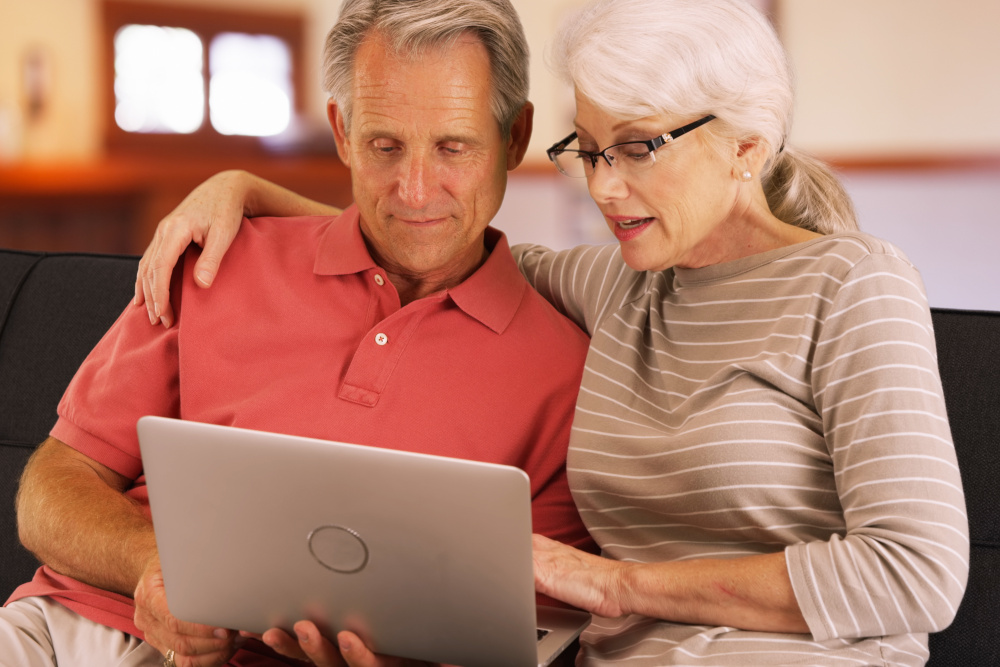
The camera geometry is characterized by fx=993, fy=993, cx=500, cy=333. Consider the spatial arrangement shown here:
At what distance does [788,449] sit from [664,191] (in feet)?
1.14

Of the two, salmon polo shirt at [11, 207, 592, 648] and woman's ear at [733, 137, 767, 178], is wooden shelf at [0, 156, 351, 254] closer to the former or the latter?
salmon polo shirt at [11, 207, 592, 648]

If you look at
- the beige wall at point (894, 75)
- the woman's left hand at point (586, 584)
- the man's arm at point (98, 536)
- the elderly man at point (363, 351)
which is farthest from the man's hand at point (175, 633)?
the beige wall at point (894, 75)

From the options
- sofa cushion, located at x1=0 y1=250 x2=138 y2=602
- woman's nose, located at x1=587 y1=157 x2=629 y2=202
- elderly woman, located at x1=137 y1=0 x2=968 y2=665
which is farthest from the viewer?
sofa cushion, located at x1=0 y1=250 x2=138 y2=602

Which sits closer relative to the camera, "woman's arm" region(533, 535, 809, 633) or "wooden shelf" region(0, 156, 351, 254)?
"woman's arm" region(533, 535, 809, 633)

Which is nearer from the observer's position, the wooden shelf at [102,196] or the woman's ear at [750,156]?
the woman's ear at [750,156]

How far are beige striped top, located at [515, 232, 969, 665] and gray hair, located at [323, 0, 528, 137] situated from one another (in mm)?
359

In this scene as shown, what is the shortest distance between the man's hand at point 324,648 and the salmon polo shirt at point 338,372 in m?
0.31

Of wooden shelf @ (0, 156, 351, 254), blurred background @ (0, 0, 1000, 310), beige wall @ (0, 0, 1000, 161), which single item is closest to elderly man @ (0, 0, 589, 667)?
beige wall @ (0, 0, 1000, 161)

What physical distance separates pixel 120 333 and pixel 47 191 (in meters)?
4.43

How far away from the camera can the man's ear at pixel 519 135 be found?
4.97ft

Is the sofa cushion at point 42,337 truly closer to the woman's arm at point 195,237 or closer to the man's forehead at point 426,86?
the woman's arm at point 195,237

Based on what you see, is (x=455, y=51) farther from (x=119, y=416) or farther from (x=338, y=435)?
(x=119, y=416)

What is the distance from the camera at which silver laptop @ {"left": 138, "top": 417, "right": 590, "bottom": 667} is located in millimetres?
917

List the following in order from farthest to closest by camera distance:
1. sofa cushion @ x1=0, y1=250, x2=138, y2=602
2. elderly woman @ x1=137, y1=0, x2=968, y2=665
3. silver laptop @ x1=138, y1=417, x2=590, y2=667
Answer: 1. sofa cushion @ x1=0, y1=250, x2=138, y2=602
2. elderly woman @ x1=137, y1=0, x2=968, y2=665
3. silver laptop @ x1=138, y1=417, x2=590, y2=667
